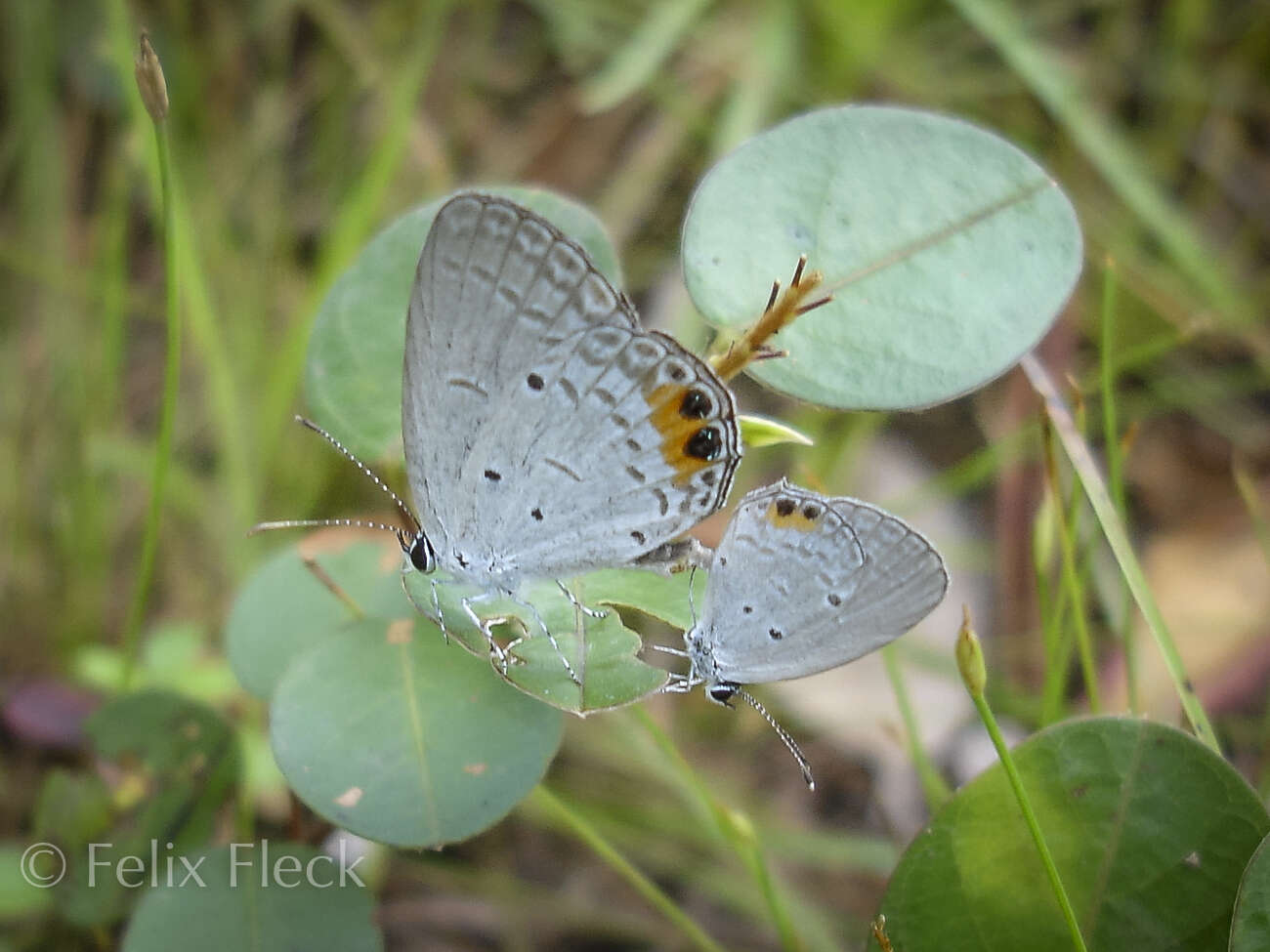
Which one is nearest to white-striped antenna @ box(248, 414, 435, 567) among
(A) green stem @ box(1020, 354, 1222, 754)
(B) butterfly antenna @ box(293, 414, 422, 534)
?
(B) butterfly antenna @ box(293, 414, 422, 534)

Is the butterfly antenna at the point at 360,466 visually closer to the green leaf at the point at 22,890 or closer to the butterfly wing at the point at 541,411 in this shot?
the butterfly wing at the point at 541,411

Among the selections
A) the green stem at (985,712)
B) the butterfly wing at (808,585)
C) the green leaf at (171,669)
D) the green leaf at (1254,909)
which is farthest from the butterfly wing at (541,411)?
the green leaf at (171,669)

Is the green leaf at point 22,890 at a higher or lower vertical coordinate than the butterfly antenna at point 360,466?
lower

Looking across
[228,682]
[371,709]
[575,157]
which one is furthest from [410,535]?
[575,157]

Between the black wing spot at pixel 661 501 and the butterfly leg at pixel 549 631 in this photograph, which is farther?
the black wing spot at pixel 661 501

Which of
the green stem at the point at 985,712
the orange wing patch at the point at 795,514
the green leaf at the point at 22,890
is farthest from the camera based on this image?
the green leaf at the point at 22,890

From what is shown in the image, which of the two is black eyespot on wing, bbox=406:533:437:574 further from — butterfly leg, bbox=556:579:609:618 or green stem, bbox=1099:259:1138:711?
green stem, bbox=1099:259:1138:711

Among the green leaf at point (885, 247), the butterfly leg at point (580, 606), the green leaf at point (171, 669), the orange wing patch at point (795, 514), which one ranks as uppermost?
the green leaf at point (885, 247)
